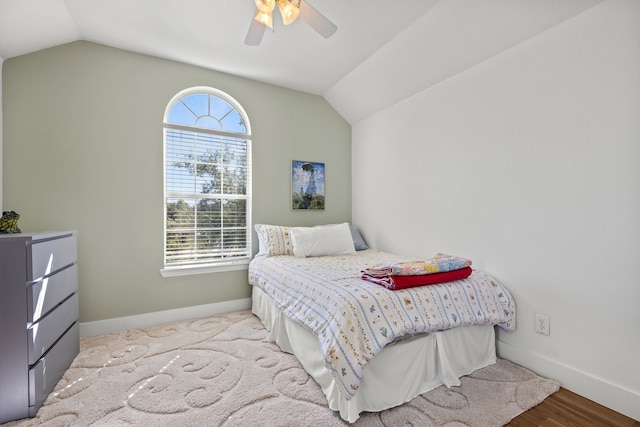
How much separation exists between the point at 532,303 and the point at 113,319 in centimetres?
350

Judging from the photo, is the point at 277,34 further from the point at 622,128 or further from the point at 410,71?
the point at 622,128

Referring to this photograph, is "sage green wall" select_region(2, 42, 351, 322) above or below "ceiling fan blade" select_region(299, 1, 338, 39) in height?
below

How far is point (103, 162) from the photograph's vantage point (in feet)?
8.95

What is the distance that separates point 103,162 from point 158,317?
156 cm

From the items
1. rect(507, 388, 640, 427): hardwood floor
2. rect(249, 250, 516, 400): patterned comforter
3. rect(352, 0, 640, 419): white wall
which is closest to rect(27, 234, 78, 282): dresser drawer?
rect(249, 250, 516, 400): patterned comforter

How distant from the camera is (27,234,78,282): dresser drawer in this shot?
1.67m

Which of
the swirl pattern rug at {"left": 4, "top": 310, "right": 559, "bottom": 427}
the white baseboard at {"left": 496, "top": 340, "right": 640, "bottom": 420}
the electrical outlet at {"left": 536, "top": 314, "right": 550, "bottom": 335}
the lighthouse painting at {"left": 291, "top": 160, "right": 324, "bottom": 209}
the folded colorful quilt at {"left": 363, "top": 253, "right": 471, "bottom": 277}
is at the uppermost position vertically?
the lighthouse painting at {"left": 291, "top": 160, "right": 324, "bottom": 209}

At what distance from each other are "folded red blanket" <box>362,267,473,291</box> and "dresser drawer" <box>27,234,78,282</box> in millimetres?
1954

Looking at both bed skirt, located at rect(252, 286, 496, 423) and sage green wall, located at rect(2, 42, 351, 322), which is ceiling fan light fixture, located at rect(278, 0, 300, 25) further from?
bed skirt, located at rect(252, 286, 496, 423)

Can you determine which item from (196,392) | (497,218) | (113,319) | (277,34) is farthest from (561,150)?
(113,319)

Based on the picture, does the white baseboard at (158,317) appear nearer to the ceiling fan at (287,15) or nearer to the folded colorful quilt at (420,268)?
the folded colorful quilt at (420,268)

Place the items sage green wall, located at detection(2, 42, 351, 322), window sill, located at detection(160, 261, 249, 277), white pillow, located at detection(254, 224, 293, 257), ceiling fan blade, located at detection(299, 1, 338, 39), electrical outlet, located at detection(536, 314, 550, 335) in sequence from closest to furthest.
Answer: ceiling fan blade, located at detection(299, 1, 338, 39)
electrical outlet, located at detection(536, 314, 550, 335)
sage green wall, located at detection(2, 42, 351, 322)
window sill, located at detection(160, 261, 249, 277)
white pillow, located at detection(254, 224, 293, 257)

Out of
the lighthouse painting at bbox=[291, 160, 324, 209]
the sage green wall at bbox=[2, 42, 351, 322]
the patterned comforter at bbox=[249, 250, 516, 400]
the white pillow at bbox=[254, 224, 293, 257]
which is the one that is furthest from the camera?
the lighthouse painting at bbox=[291, 160, 324, 209]

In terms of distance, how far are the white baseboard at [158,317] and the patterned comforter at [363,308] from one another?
0.95m
